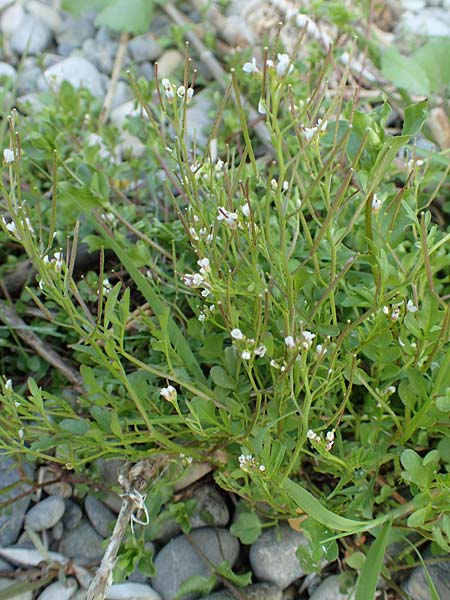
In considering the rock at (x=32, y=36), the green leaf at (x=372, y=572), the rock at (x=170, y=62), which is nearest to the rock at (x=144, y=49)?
the rock at (x=170, y=62)

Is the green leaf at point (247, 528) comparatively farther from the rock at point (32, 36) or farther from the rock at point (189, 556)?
the rock at point (32, 36)

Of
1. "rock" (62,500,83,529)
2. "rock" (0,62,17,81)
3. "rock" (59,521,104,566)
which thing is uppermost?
"rock" (0,62,17,81)

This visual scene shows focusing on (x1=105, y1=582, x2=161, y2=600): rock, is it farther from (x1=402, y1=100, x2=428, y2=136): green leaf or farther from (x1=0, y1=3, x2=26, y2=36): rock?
(x1=0, y1=3, x2=26, y2=36): rock

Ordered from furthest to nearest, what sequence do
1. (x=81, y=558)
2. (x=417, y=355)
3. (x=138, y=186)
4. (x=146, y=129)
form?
(x=138, y=186) < (x=146, y=129) < (x=81, y=558) < (x=417, y=355)

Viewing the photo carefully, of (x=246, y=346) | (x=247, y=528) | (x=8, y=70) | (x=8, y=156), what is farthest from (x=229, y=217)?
(x=8, y=70)

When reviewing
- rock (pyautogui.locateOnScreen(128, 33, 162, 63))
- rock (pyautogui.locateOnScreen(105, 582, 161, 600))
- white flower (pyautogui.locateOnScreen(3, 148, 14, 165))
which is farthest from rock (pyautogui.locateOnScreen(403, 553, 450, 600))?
rock (pyautogui.locateOnScreen(128, 33, 162, 63))

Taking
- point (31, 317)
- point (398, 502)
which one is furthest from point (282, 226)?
point (31, 317)

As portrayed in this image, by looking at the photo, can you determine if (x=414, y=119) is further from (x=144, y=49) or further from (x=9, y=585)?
(x=144, y=49)

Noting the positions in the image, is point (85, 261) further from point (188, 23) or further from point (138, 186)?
point (188, 23)
